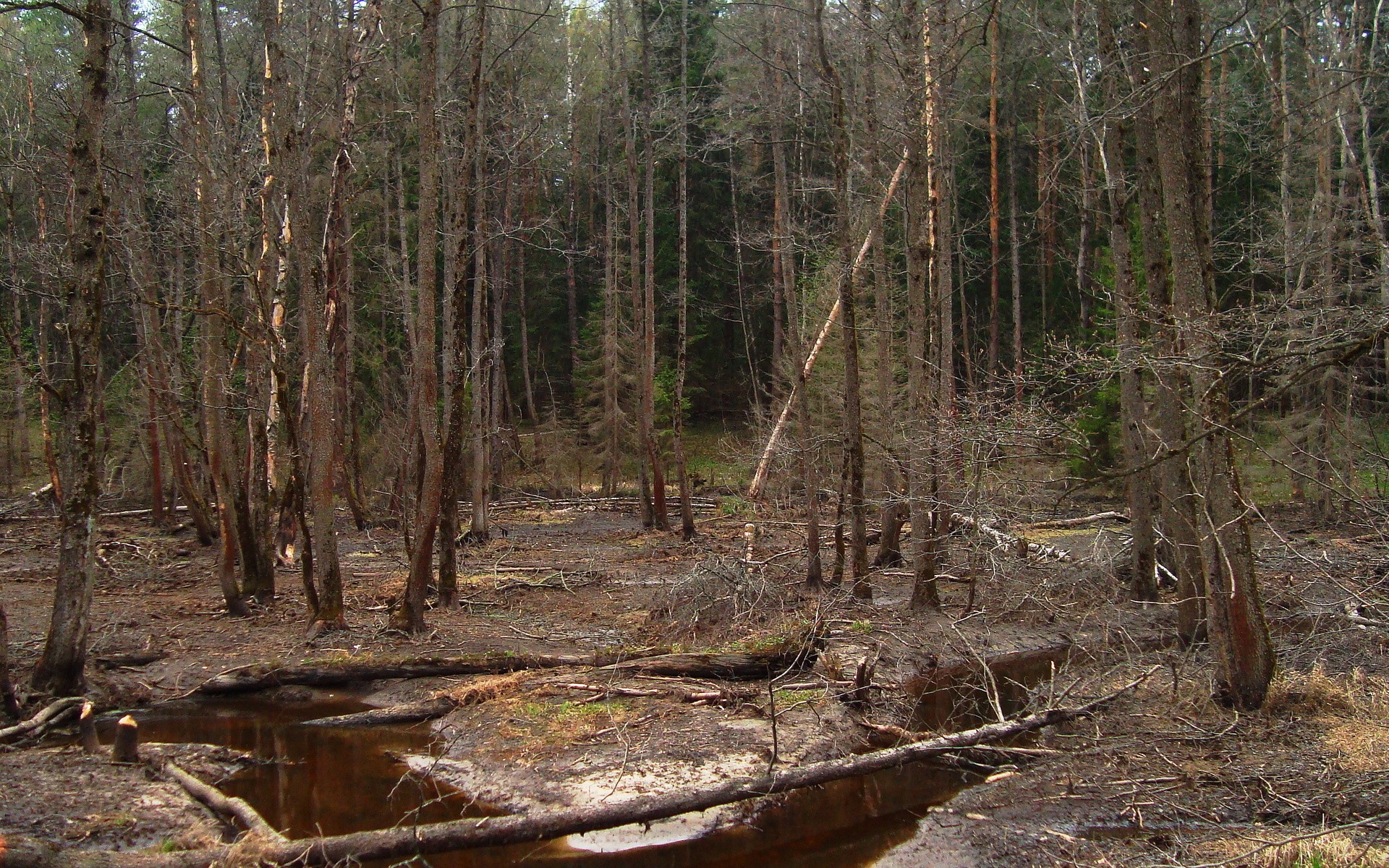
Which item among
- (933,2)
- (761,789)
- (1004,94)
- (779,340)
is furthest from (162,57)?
(761,789)

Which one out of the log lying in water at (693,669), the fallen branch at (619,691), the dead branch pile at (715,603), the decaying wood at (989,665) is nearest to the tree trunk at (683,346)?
the dead branch pile at (715,603)

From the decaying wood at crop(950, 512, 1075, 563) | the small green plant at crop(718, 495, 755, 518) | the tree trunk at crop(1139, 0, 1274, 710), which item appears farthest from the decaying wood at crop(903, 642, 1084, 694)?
the small green plant at crop(718, 495, 755, 518)

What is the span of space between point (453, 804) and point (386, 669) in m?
3.38

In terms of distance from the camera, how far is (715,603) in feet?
39.6

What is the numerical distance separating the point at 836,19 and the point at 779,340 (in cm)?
1589

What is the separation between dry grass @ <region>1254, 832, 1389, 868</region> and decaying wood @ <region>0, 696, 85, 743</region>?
8836 millimetres

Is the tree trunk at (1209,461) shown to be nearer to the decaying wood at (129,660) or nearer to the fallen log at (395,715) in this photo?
the fallen log at (395,715)

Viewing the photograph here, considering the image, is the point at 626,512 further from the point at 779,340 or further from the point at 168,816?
the point at 168,816

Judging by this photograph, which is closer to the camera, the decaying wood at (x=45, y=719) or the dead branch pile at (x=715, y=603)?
the decaying wood at (x=45, y=719)

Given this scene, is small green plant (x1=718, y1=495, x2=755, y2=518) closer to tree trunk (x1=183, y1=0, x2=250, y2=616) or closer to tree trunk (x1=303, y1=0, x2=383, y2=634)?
tree trunk (x1=303, y1=0, x2=383, y2=634)

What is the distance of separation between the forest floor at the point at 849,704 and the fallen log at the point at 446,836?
0.53m

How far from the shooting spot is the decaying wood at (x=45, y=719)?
7754 millimetres

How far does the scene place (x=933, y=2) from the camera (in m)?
13.2

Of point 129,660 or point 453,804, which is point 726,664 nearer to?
point 453,804
